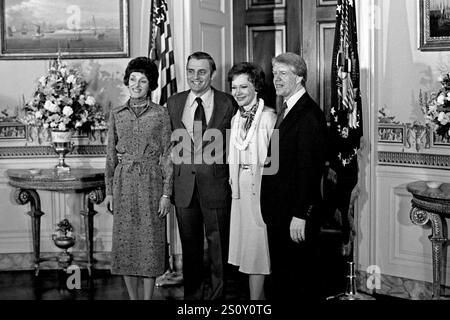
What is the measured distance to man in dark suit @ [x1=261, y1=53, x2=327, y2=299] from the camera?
4.52 metres

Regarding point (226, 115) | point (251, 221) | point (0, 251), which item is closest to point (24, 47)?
point (0, 251)

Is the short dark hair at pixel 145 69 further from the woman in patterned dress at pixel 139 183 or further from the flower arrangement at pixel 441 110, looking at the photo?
the flower arrangement at pixel 441 110

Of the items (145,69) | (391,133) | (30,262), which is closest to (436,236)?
(391,133)

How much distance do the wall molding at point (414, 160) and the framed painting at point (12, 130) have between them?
9.87 feet

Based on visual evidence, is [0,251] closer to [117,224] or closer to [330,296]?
[117,224]

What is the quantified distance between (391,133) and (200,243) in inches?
67.3

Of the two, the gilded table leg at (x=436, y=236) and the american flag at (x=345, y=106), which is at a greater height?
the american flag at (x=345, y=106)

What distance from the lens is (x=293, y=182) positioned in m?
4.57

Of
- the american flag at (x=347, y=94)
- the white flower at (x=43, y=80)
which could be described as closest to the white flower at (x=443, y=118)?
the american flag at (x=347, y=94)

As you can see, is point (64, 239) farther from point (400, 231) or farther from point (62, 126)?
point (400, 231)

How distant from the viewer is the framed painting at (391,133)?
19.0 ft

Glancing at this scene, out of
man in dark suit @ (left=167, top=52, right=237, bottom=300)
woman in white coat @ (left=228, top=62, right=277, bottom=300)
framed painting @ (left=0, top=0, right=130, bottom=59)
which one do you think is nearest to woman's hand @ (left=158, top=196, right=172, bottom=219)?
man in dark suit @ (left=167, top=52, right=237, bottom=300)

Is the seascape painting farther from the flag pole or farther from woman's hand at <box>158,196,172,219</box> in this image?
woman's hand at <box>158,196,172,219</box>

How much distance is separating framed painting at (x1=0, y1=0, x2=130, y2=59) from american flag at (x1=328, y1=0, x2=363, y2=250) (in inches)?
77.6
